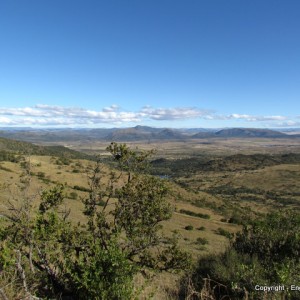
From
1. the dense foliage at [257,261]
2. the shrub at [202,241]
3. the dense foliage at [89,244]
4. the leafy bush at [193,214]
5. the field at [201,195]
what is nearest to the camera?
the dense foliage at [89,244]

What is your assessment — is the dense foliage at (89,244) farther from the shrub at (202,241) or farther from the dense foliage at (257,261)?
the shrub at (202,241)

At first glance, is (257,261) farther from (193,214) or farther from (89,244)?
(193,214)

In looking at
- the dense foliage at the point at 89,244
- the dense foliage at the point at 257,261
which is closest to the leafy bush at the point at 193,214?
the dense foliage at the point at 257,261

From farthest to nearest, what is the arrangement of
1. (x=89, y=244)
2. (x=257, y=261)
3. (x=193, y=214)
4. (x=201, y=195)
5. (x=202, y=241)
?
(x=201, y=195) → (x=193, y=214) → (x=202, y=241) → (x=257, y=261) → (x=89, y=244)

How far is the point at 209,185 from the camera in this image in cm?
14688

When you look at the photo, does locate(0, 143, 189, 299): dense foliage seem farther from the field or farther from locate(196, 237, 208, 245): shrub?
locate(196, 237, 208, 245): shrub

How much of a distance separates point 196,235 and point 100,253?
2623cm

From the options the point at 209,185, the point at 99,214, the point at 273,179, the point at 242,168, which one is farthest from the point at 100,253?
the point at 242,168

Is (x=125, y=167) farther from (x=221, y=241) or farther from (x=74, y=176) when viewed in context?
(x=74, y=176)

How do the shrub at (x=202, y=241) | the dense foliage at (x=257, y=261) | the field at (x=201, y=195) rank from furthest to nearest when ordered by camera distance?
the shrub at (x=202, y=241) → the field at (x=201, y=195) → the dense foliage at (x=257, y=261)

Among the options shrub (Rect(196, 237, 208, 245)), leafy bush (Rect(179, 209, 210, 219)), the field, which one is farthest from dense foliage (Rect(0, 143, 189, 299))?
leafy bush (Rect(179, 209, 210, 219))

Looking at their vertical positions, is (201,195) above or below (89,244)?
below

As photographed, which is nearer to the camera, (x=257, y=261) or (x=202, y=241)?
(x=257, y=261)

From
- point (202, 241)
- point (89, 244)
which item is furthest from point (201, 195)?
point (89, 244)
